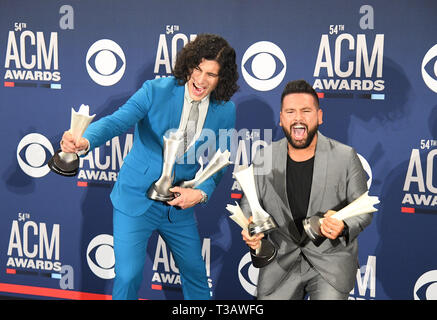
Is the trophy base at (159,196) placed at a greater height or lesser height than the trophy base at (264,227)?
greater

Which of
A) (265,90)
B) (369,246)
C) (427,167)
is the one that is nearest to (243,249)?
(369,246)

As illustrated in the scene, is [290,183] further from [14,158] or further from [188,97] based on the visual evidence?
[14,158]

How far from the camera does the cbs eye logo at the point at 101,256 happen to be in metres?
3.89

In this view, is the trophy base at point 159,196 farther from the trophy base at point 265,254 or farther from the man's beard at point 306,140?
the man's beard at point 306,140

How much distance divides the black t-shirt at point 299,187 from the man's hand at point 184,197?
52cm

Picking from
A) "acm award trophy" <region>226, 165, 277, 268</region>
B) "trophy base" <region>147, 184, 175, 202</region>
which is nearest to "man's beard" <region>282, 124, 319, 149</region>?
"acm award trophy" <region>226, 165, 277, 268</region>

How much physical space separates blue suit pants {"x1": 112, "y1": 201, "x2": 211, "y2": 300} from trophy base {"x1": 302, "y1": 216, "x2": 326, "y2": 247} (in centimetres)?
83

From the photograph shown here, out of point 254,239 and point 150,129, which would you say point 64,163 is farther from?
point 254,239

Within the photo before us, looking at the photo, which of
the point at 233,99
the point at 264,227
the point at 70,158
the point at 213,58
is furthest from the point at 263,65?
the point at 70,158

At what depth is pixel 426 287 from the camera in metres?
3.45

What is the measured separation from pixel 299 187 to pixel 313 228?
27 centimetres

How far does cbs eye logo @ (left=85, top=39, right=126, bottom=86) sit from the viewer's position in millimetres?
3734

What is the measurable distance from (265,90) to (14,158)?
2.00m

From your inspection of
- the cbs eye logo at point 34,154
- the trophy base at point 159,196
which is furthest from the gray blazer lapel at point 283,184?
the cbs eye logo at point 34,154
